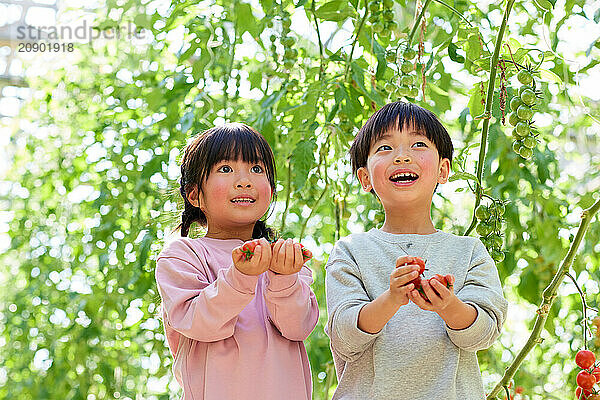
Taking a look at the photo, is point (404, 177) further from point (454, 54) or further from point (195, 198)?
point (454, 54)

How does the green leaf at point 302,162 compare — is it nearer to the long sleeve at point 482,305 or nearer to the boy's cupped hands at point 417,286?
the long sleeve at point 482,305

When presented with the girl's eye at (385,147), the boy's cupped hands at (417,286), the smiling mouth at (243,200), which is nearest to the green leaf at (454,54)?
the girl's eye at (385,147)

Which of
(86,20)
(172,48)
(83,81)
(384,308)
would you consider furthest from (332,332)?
(83,81)

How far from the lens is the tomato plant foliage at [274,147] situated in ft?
4.53

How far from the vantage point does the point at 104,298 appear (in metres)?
2.12

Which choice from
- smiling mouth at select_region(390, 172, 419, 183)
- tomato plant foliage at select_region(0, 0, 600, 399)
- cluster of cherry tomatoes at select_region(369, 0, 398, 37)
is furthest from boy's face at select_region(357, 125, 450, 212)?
cluster of cherry tomatoes at select_region(369, 0, 398, 37)

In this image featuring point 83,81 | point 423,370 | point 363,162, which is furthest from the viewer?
point 83,81

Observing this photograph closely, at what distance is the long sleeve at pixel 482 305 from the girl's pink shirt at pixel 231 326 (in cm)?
21

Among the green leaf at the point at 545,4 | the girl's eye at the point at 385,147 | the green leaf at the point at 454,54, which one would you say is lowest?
the girl's eye at the point at 385,147

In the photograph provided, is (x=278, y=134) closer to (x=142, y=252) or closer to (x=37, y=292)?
(x=142, y=252)

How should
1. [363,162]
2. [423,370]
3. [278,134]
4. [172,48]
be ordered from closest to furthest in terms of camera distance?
[423,370], [363,162], [278,134], [172,48]

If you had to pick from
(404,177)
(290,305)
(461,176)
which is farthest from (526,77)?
(290,305)

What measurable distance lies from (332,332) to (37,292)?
6.24 ft

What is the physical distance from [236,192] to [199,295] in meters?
0.16
